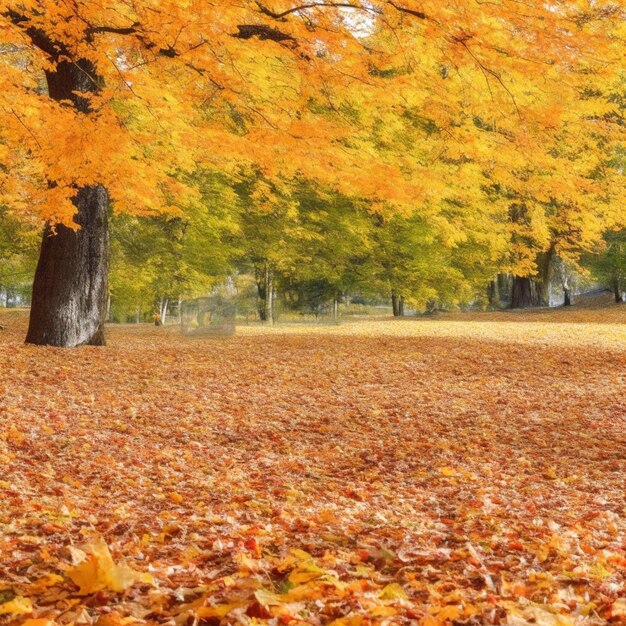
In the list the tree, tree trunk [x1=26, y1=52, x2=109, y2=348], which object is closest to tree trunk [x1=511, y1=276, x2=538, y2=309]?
the tree

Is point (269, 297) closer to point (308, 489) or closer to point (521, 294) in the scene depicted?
point (521, 294)

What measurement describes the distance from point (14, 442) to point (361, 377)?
5.20 m

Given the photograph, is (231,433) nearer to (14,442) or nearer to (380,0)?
(14,442)

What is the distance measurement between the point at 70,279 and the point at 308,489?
7190 millimetres

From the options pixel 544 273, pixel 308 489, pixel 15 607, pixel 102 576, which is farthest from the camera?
pixel 544 273

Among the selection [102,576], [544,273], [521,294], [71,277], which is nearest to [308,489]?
[102,576]

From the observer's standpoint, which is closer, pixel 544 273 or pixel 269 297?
pixel 269 297

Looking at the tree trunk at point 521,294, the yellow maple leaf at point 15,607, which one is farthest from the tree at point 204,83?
the tree trunk at point 521,294

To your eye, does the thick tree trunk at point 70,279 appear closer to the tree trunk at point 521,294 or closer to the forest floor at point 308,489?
the forest floor at point 308,489

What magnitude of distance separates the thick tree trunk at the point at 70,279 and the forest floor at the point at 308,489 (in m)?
0.64

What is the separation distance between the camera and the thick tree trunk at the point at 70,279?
1108cm

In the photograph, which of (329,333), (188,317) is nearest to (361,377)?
(329,333)

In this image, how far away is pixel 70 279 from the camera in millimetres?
11133

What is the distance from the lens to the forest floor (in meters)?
2.91
